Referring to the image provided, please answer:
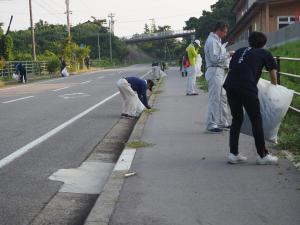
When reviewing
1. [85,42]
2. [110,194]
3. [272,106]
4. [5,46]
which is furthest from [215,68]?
[85,42]

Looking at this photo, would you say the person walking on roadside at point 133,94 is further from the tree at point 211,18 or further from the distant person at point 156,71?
the tree at point 211,18

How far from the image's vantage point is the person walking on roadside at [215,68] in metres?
9.05

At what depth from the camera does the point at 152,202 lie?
206 inches

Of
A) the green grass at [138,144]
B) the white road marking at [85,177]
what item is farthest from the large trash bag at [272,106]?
the white road marking at [85,177]

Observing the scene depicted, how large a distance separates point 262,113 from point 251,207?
2.32m

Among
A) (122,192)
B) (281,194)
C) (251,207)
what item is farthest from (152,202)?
(281,194)

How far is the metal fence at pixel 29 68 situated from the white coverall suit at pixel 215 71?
106 ft

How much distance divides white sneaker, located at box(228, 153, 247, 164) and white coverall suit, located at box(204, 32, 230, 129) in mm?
2424

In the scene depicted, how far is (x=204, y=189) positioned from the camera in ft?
18.6

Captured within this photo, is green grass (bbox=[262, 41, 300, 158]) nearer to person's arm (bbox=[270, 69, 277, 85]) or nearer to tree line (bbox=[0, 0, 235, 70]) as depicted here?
person's arm (bbox=[270, 69, 277, 85])

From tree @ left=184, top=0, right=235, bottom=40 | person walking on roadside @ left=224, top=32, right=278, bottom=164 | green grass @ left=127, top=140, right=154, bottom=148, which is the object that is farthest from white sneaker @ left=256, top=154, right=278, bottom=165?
A: tree @ left=184, top=0, right=235, bottom=40

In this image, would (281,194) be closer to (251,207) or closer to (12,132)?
(251,207)

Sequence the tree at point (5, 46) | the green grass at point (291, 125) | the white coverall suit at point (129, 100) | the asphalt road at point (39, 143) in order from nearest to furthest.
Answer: the asphalt road at point (39, 143), the green grass at point (291, 125), the white coverall suit at point (129, 100), the tree at point (5, 46)

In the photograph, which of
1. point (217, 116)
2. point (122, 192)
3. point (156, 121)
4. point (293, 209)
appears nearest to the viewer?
point (293, 209)
